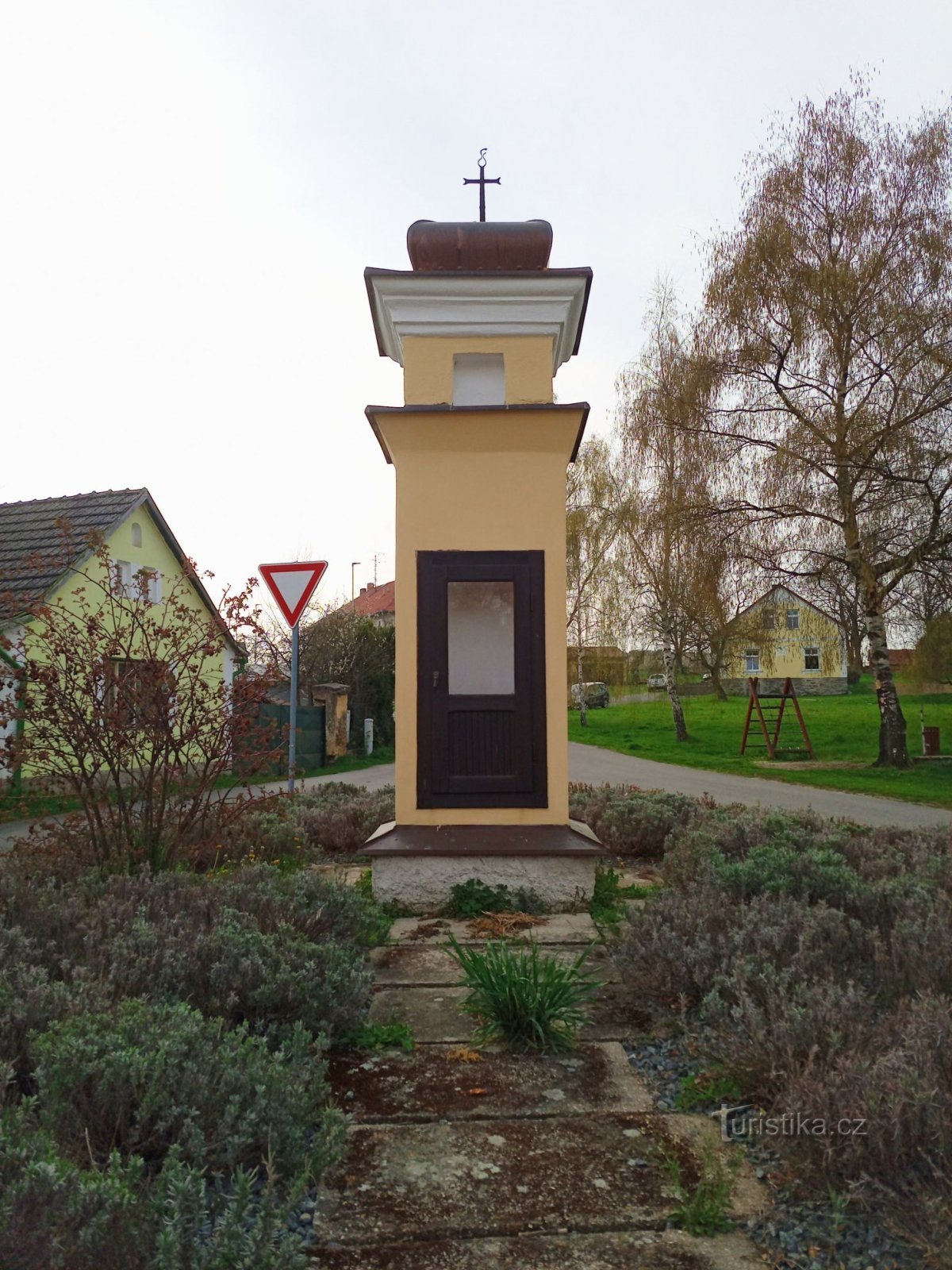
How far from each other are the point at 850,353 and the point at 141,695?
14.9m

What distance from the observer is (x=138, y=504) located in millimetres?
19594

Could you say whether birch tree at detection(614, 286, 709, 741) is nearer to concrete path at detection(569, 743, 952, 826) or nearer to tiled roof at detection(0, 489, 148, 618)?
concrete path at detection(569, 743, 952, 826)

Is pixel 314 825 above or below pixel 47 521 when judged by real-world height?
below

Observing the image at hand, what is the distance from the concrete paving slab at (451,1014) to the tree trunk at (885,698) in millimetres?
14365

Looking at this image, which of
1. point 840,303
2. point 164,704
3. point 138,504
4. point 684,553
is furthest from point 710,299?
point 164,704

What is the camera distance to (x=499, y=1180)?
8.18 feet

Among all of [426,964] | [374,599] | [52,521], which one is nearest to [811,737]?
[52,521]

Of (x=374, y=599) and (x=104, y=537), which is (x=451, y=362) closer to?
(x=104, y=537)

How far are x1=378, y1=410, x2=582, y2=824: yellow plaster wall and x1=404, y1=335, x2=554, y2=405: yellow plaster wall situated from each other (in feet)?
0.78

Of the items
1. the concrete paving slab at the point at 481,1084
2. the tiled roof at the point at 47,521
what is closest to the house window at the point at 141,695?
the concrete paving slab at the point at 481,1084

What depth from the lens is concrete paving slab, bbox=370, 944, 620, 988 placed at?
4.29 meters

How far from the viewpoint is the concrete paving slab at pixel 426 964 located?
429cm

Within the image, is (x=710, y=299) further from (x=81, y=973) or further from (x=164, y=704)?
(x=81, y=973)

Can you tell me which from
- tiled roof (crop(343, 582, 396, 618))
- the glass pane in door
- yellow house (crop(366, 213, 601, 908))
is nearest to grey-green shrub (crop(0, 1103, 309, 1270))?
yellow house (crop(366, 213, 601, 908))
